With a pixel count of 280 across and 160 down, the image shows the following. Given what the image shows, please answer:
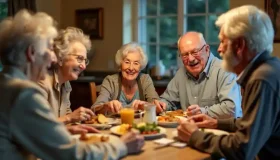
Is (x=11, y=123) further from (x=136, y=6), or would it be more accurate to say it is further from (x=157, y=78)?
(x=136, y=6)

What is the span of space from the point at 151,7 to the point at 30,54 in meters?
3.92

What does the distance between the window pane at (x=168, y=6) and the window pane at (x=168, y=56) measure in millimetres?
451

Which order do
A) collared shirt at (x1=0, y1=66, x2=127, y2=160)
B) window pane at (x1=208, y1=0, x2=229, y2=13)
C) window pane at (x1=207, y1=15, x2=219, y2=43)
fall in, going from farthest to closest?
window pane at (x1=207, y1=15, x2=219, y2=43) < window pane at (x1=208, y1=0, x2=229, y2=13) < collared shirt at (x1=0, y1=66, x2=127, y2=160)

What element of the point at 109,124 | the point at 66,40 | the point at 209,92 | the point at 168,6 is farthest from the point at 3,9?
the point at 109,124

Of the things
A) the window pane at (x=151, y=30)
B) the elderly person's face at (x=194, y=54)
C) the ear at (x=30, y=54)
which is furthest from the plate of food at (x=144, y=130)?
the window pane at (x=151, y=30)

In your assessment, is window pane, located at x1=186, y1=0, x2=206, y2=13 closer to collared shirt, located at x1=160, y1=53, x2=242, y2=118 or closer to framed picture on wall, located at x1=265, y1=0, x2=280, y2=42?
framed picture on wall, located at x1=265, y1=0, x2=280, y2=42

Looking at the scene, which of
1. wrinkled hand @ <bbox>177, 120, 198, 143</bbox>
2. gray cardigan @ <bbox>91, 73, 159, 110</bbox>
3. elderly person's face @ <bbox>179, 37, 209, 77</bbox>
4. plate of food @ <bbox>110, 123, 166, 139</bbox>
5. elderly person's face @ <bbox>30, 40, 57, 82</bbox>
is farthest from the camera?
gray cardigan @ <bbox>91, 73, 159, 110</bbox>

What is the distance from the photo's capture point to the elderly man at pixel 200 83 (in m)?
2.71

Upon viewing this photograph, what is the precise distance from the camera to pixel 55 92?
8.20 feet

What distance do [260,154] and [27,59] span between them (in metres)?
1.07

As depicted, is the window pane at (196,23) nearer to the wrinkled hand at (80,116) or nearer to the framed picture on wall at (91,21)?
the framed picture on wall at (91,21)

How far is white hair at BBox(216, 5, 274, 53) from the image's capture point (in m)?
1.72

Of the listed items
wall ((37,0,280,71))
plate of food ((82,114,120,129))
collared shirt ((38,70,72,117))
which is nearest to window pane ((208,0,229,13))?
wall ((37,0,280,71))

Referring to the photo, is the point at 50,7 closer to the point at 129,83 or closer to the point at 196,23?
the point at 196,23
